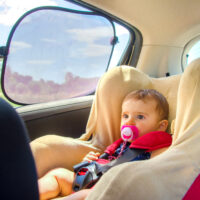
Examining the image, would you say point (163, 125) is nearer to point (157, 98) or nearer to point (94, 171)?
point (157, 98)

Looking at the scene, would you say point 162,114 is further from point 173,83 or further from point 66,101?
point 66,101

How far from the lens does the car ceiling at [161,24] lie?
1910 mm

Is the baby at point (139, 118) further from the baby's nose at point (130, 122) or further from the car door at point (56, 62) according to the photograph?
the car door at point (56, 62)

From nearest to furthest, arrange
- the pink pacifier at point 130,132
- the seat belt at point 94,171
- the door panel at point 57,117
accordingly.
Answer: the seat belt at point 94,171 < the pink pacifier at point 130,132 < the door panel at point 57,117

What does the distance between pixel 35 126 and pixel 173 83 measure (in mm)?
936

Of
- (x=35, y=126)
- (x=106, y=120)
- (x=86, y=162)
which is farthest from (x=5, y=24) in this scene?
(x=86, y=162)

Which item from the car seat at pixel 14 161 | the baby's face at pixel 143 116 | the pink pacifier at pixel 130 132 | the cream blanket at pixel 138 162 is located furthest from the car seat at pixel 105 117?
the car seat at pixel 14 161

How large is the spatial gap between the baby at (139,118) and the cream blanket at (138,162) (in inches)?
3.1

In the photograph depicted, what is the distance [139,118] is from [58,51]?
0.93m

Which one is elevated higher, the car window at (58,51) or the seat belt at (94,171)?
the car window at (58,51)

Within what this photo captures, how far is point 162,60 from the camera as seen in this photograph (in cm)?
238

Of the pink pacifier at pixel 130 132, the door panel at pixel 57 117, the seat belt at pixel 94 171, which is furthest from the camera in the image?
the door panel at pixel 57 117

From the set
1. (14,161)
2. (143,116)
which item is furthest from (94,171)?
(14,161)

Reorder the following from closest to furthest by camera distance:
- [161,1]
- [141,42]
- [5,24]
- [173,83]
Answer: [173,83] → [5,24] → [161,1] → [141,42]
